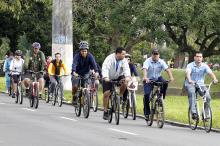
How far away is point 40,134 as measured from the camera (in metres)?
14.8

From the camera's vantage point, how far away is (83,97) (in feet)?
64.0

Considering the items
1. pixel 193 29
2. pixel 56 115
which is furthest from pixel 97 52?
pixel 56 115

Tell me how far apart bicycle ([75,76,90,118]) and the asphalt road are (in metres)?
0.24

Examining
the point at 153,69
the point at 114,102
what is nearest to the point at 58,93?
the point at 114,102

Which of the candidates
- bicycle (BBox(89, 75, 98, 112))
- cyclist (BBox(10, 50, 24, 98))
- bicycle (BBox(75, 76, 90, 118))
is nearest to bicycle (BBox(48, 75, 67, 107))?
bicycle (BBox(89, 75, 98, 112))

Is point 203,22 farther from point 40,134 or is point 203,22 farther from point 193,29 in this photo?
point 40,134

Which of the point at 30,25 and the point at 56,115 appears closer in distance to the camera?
the point at 56,115

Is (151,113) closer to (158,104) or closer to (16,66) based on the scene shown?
(158,104)

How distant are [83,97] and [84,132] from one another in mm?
4001

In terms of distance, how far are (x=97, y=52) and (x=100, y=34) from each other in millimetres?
5337

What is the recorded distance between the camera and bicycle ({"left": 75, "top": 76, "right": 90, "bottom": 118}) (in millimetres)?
19328

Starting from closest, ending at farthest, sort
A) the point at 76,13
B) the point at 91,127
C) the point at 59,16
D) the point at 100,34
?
the point at 91,127, the point at 59,16, the point at 76,13, the point at 100,34

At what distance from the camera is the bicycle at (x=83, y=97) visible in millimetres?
19328

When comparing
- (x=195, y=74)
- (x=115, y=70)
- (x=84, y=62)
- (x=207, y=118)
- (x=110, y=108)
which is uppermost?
(x=84, y=62)
